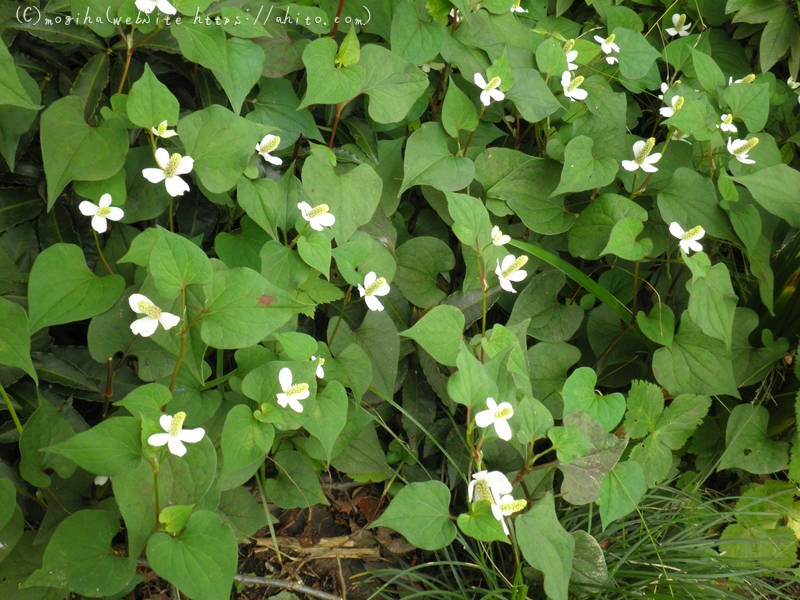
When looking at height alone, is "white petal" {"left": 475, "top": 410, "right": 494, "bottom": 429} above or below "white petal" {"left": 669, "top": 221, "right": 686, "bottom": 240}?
below

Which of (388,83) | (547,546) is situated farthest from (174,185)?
(547,546)

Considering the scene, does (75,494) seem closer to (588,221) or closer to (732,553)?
(588,221)

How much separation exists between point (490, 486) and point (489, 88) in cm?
90

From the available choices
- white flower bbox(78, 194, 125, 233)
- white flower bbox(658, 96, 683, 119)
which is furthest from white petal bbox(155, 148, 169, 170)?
white flower bbox(658, 96, 683, 119)

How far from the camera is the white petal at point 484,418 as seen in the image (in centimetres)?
128

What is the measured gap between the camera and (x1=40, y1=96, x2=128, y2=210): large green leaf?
1.28 m

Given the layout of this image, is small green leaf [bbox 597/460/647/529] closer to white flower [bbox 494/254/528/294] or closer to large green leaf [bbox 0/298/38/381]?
white flower [bbox 494/254/528/294]

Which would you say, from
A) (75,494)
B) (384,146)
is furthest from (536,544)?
(384,146)

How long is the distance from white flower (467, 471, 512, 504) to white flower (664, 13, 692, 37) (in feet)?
5.29

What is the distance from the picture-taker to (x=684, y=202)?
1728 millimetres

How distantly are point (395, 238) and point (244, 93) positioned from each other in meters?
0.49

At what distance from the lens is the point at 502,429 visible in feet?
4.23

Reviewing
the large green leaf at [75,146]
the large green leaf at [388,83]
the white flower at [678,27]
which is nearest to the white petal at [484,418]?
the large green leaf at [388,83]

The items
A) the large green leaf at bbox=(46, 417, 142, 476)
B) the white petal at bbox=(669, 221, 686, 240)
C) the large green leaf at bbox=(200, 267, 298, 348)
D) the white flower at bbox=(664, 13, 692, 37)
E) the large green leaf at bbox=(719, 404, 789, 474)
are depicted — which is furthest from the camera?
the white flower at bbox=(664, 13, 692, 37)
